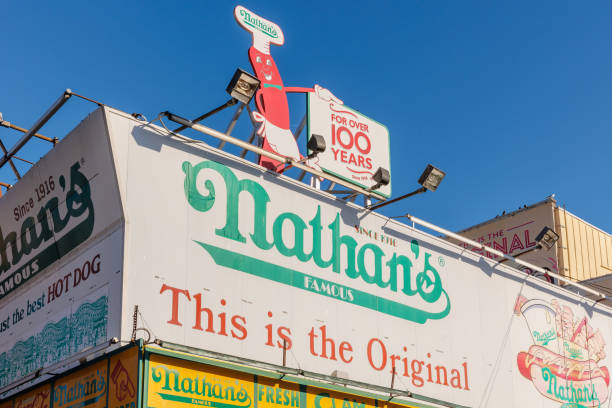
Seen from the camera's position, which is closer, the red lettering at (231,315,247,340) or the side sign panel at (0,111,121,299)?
the side sign panel at (0,111,121,299)

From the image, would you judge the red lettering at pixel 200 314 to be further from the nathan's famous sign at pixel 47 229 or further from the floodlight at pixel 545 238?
the floodlight at pixel 545 238

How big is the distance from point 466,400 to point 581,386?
5110 millimetres

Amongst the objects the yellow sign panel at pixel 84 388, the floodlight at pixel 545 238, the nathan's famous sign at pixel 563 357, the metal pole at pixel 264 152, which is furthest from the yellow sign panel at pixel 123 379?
the floodlight at pixel 545 238

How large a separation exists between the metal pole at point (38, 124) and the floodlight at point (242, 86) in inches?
115

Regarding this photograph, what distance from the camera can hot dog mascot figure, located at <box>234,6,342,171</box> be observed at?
18062 mm

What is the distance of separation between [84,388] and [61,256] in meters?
2.78

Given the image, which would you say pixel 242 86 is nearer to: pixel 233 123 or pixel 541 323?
pixel 233 123

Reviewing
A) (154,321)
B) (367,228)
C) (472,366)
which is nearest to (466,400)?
(472,366)

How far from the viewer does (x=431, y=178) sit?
1834cm

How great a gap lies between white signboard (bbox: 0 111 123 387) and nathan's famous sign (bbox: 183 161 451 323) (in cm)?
161

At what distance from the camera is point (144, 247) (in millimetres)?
13875

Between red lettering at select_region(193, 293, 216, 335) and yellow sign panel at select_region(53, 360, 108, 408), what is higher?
red lettering at select_region(193, 293, 216, 335)

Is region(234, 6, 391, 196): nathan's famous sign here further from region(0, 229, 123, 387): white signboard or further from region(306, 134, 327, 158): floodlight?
region(0, 229, 123, 387): white signboard

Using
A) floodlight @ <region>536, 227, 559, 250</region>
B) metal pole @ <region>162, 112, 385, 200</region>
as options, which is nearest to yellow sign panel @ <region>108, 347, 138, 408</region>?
metal pole @ <region>162, 112, 385, 200</region>
